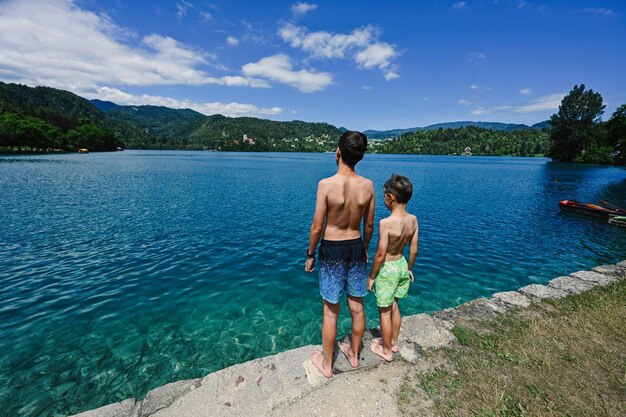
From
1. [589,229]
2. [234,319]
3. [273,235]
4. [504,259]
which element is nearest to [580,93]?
[589,229]

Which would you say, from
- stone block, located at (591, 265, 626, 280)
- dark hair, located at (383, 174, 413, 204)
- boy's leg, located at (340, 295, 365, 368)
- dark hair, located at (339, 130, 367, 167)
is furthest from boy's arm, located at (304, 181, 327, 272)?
stone block, located at (591, 265, 626, 280)

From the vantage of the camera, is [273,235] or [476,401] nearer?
[476,401]

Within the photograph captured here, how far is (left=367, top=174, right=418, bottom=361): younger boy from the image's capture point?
15.3 feet

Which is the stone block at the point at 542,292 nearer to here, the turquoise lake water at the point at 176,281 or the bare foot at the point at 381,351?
the turquoise lake water at the point at 176,281

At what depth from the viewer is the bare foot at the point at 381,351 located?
504 cm

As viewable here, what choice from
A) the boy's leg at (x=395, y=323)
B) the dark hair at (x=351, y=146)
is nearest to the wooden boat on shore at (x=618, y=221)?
the boy's leg at (x=395, y=323)

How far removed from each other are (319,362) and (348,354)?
0.58 metres

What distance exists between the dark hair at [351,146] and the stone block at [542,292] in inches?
304

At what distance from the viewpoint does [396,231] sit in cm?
470

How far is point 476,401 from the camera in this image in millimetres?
4219

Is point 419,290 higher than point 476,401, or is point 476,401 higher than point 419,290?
point 476,401

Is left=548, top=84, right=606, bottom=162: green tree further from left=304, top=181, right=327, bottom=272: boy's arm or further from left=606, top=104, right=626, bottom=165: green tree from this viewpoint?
left=304, top=181, right=327, bottom=272: boy's arm

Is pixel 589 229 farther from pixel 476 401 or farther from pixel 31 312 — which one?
pixel 31 312

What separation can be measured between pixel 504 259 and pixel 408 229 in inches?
502
